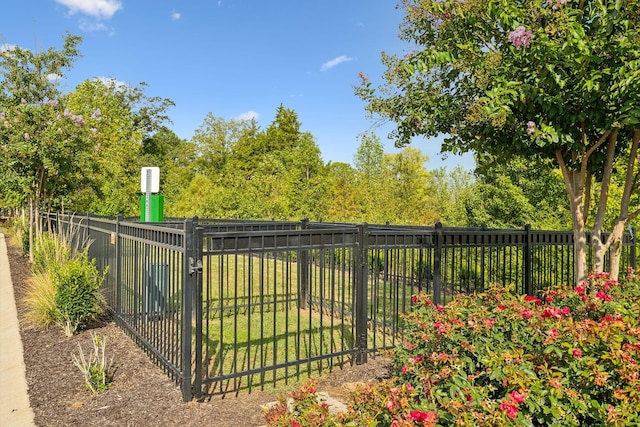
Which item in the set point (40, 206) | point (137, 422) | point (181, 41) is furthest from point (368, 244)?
→ point (181, 41)

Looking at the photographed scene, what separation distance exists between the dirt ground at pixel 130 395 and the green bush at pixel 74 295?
0.36m

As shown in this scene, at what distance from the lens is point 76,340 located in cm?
539

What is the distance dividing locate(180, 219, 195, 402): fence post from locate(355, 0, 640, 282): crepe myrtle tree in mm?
2554

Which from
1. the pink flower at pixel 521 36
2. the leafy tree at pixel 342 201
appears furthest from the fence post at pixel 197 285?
the leafy tree at pixel 342 201

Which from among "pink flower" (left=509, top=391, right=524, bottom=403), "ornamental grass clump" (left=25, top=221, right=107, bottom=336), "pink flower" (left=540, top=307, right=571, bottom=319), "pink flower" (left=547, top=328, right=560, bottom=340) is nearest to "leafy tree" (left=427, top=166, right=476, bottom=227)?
"ornamental grass clump" (left=25, top=221, right=107, bottom=336)

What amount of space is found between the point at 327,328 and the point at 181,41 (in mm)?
16399

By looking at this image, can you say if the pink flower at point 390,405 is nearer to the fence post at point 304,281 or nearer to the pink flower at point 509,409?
the pink flower at point 509,409

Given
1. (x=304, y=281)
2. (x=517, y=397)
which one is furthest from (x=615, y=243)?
(x=304, y=281)

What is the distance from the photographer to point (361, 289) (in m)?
4.61

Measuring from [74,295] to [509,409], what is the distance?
5435mm

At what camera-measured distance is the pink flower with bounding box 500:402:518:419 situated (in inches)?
68.3

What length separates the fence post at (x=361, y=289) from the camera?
4609 millimetres

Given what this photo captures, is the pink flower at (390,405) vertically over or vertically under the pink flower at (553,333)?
under

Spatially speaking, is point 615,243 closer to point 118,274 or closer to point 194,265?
point 194,265
